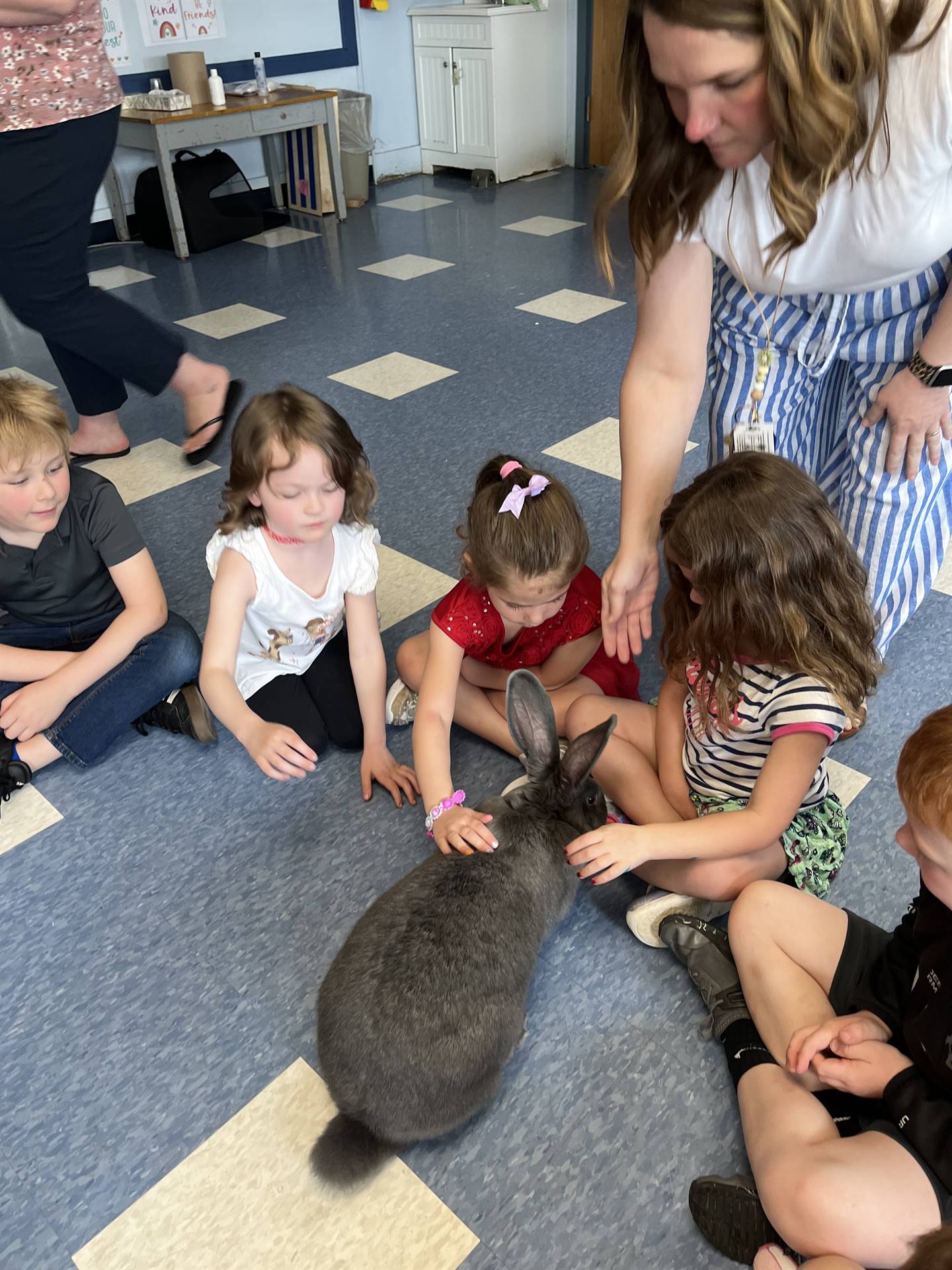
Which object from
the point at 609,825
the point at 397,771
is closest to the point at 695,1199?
the point at 609,825

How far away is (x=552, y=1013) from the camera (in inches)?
37.4

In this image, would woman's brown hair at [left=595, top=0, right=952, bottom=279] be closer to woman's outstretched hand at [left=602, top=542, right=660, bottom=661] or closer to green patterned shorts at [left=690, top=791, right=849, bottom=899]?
woman's outstretched hand at [left=602, top=542, right=660, bottom=661]

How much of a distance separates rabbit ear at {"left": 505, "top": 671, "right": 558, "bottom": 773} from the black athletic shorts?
0.33 metres

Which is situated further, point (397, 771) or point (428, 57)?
point (428, 57)

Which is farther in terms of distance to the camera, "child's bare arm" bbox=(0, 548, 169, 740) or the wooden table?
the wooden table

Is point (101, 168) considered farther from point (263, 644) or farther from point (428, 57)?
point (428, 57)

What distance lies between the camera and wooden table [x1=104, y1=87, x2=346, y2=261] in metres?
3.10

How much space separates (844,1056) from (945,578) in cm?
100

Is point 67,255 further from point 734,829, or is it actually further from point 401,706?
point 734,829

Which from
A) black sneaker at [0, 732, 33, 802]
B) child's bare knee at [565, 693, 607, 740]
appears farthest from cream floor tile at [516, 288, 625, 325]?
black sneaker at [0, 732, 33, 802]

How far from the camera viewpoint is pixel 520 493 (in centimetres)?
106

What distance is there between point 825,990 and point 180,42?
12.4ft

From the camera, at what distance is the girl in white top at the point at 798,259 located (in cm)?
82

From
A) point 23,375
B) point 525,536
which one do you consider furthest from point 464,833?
point 23,375
